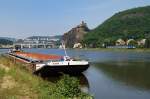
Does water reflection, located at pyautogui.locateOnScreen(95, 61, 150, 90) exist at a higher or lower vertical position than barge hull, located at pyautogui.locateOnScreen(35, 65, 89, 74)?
lower

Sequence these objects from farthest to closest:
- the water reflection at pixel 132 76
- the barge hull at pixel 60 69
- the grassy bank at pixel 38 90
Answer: the barge hull at pixel 60 69, the water reflection at pixel 132 76, the grassy bank at pixel 38 90

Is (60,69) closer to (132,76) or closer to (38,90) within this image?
(132,76)

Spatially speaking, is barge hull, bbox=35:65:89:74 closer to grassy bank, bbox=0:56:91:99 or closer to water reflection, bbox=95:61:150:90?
water reflection, bbox=95:61:150:90

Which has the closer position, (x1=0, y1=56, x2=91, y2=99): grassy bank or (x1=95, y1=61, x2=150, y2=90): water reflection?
(x1=0, y1=56, x2=91, y2=99): grassy bank

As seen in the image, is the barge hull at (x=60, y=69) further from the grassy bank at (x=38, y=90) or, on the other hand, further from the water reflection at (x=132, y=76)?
the grassy bank at (x=38, y=90)

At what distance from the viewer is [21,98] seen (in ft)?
59.4

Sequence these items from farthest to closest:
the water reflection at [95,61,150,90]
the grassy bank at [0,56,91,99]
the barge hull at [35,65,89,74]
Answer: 1. the barge hull at [35,65,89,74]
2. the water reflection at [95,61,150,90]
3. the grassy bank at [0,56,91,99]

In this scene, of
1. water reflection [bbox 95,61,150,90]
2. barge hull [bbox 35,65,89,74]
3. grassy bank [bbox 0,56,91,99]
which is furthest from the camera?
barge hull [bbox 35,65,89,74]

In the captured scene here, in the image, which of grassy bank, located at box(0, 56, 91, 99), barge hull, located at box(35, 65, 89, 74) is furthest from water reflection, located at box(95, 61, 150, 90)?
grassy bank, located at box(0, 56, 91, 99)

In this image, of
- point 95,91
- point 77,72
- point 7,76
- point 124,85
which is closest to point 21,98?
point 7,76

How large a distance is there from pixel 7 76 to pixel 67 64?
15095 millimetres

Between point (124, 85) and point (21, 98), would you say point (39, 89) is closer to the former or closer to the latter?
point (21, 98)

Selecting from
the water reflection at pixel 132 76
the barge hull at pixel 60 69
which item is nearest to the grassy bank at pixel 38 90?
the water reflection at pixel 132 76

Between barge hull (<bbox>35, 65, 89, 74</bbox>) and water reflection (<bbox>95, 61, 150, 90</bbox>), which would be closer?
water reflection (<bbox>95, 61, 150, 90</bbox>)
